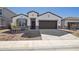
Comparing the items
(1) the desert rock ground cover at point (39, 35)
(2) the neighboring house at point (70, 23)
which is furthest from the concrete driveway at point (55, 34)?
(2) the neighboring house at point (70, 23)

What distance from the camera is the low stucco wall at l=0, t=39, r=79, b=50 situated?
573 cm

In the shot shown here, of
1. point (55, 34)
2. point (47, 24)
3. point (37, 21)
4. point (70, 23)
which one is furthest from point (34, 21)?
point (70, 23)

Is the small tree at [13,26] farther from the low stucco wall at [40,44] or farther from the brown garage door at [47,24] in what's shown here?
the brown garage door at [47,24]

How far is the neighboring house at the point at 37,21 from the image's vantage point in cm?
592

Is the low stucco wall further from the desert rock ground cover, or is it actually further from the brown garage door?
the brown garage door

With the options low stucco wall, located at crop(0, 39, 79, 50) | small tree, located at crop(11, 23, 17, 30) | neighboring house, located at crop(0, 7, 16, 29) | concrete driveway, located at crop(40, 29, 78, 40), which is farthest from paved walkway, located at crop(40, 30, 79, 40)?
neighboring house, located at crop(0, 7, 16, 29)

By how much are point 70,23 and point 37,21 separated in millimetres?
1321

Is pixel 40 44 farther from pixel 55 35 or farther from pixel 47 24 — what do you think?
pixel 47 24
